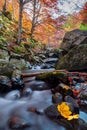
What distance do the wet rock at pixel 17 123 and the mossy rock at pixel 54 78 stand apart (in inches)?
84.0

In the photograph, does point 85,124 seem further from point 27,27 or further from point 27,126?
point 27,27

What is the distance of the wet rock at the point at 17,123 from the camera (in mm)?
3797

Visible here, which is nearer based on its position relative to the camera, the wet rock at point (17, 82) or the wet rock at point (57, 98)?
the wet rock at point (57, 98)

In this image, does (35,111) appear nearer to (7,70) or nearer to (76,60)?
(7,70)

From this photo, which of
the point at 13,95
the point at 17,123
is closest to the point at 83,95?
the point at 13,95

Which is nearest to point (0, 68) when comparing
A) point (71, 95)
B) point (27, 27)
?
point (71, 95)

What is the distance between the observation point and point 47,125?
13.3 ft

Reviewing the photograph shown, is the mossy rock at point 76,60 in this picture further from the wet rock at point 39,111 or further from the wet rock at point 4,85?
the wet rock at point 39,111

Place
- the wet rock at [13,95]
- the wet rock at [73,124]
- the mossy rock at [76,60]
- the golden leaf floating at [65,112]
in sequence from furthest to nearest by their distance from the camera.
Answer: the mossy rock at [76,60] < the wet rock at [13,95] < the golden leaf floating at [65,112] < the wet rock at [73,124]

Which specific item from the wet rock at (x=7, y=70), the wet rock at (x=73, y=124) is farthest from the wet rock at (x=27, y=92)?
the wet rock at (x=73, y=124)

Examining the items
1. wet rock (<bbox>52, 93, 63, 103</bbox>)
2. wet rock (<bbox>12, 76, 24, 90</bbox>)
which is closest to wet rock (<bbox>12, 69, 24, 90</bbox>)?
→ wet rock (<bbox>12, 76, 24, 90</bbox>)

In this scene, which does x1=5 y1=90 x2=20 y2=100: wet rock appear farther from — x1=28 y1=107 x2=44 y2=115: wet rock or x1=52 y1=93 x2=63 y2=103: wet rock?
x1=52 y1=93 x2=63 y2=103: wet rock

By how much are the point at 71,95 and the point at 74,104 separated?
0.69m

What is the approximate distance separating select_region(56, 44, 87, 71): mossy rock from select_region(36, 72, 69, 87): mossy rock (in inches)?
58.0
